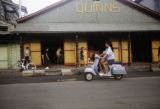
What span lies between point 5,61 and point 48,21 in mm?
4841

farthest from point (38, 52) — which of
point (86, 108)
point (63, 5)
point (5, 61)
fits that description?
point (86, 108)

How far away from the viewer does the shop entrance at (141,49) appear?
89.9 ft

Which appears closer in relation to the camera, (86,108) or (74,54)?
(86,108)

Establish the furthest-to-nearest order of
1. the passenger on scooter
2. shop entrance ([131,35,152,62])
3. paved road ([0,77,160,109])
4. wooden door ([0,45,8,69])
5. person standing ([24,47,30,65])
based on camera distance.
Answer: shop entrance ([131,35,152,62]) < wooden door ([0,45,8,69]) < person standing ([24,47,30,65]) < the passenger on scooter < paved road ([0,77,160,109])

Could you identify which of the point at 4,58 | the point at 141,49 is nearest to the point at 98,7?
the point at 141,49

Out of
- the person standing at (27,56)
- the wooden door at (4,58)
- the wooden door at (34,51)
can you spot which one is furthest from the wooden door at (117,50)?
the wooden door at (4,58)

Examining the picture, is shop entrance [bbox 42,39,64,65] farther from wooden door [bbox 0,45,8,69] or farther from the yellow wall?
the yellow wall

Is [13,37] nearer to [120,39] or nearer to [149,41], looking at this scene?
[120,39]

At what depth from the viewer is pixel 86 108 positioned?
26.7ft

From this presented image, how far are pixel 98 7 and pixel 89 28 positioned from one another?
2.71m

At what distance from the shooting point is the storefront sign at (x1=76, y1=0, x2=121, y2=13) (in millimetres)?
26453

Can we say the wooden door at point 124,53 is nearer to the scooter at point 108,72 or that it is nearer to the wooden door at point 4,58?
the wooden door at point 4,58

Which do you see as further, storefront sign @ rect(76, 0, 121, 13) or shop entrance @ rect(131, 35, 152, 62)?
shop entrance @ rect(131, 35, 152, 62)

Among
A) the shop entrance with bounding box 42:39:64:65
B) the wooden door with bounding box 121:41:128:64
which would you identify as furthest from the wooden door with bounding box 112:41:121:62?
the shop entrance with bounding box 42:39:64:65
